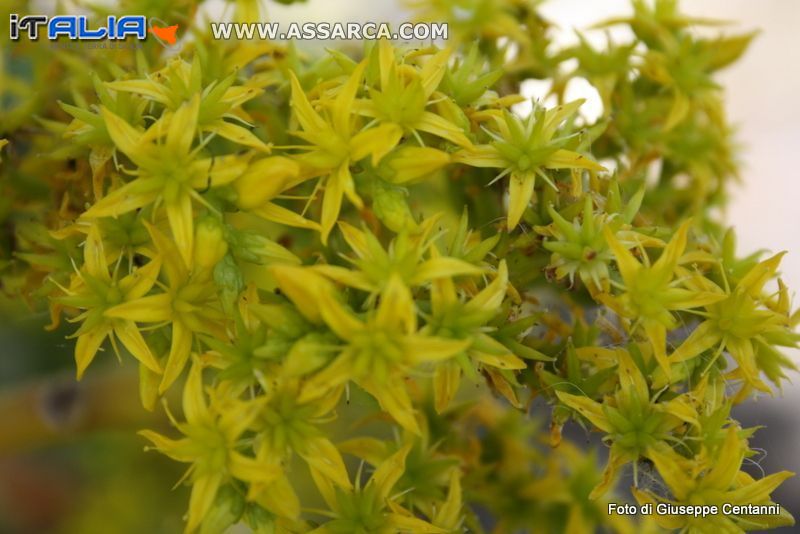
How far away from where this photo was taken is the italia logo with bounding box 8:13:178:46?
0.75m

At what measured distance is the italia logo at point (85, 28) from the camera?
75cm

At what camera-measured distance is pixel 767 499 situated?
62 cm

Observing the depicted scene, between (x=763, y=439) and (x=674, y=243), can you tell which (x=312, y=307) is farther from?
(x=763, y=439)

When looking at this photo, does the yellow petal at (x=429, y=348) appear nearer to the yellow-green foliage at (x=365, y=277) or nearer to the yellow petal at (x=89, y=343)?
the yellow-green foliage at (x=365, y=277)

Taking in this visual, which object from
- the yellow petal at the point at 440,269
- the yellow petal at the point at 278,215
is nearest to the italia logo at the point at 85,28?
the yellow petal at the point at 278,215

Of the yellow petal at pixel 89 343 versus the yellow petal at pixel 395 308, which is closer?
the yellow petal at pixel 395 308

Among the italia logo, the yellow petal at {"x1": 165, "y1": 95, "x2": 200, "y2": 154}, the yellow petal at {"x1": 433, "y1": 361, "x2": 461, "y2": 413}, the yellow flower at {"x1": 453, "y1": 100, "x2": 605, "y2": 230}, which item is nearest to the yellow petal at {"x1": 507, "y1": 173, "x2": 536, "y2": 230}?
the yellow flower at {"x1": 453, "y1": 100, "x2": 605, "y2": 230}

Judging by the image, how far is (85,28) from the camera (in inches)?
30.3

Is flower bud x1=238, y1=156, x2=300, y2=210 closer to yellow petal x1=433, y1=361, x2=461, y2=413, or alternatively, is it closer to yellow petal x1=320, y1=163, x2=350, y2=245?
yellow petal x1=320, y1=163, x2=350, y2=245

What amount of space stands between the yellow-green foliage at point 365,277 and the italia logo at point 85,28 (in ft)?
0.05

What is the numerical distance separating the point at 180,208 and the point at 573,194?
259mm

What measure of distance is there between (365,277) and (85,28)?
389 millimetres

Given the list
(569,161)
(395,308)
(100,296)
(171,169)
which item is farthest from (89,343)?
(569,161)

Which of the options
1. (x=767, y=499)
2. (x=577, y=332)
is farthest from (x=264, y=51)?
(x=767, y=499)
